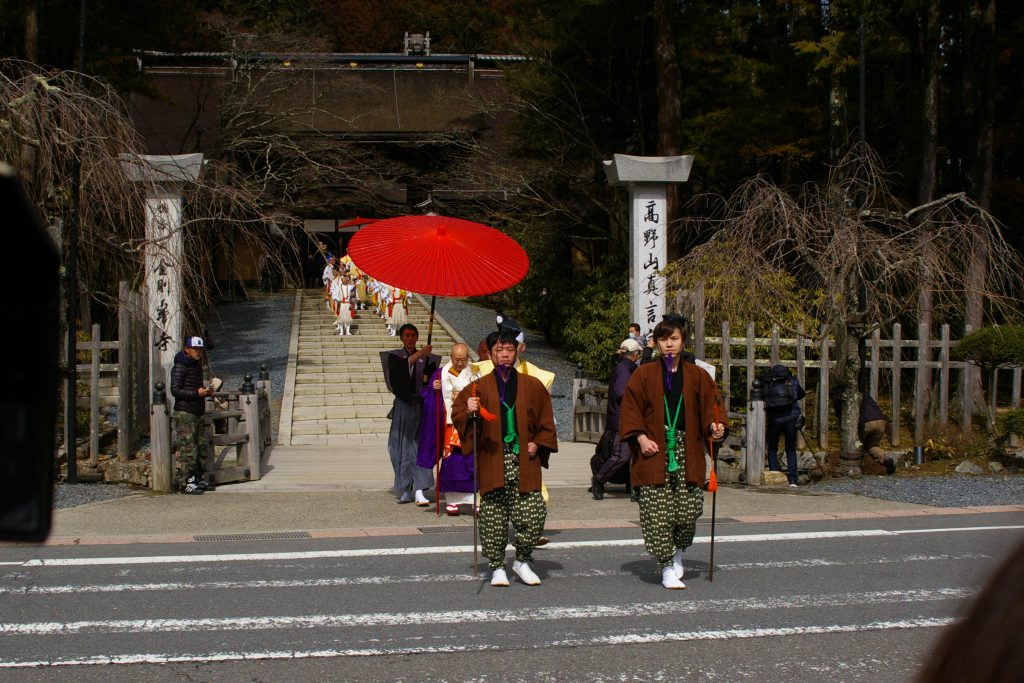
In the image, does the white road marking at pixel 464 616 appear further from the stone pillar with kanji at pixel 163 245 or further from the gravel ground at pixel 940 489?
the stone pillar with kanji at pixel 163 245

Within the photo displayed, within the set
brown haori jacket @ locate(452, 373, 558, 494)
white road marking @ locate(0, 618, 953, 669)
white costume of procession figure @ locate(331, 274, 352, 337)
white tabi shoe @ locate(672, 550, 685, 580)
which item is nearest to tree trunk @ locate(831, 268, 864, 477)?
white tabi shoe @ locate(672, 550, 685, 580)

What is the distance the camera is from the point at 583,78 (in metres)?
24.3

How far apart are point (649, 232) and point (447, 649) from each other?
500 inches

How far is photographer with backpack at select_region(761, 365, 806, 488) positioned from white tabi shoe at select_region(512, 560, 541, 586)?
20.0 ft

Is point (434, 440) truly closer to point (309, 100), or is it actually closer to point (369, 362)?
point (369, 362)

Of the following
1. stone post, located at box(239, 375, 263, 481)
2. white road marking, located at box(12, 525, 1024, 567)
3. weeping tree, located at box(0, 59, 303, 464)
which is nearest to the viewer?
white road marking, located at box(12, 525, 1024, 567)

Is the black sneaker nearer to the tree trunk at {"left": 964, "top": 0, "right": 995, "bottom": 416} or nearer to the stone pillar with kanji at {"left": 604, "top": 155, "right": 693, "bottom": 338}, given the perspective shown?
the stone pillar with kanji at {"left": 604, "top": 155, "right": 693, "bottom": 338}

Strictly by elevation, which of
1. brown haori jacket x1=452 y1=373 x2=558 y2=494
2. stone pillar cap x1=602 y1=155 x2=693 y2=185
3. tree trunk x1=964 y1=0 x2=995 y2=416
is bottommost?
brown haori jacket x1=452 y1=373 x2=558 y2=494

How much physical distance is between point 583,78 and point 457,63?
12.6 m

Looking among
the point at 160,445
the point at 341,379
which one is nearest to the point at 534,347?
the point at 341,379

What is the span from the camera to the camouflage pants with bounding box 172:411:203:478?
39.2ft

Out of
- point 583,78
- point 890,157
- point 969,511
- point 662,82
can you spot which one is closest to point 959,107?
point 890,157

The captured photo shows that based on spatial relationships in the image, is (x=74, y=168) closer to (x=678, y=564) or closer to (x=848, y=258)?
(x=678, y=564)

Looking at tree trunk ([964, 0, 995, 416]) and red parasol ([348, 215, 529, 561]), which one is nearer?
red parasol ([348, 215, 529, 561])
